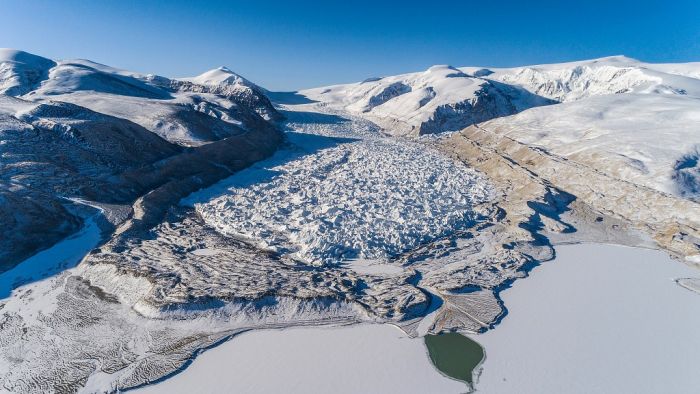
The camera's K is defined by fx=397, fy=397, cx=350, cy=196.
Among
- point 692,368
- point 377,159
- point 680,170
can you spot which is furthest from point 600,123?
point 692,368

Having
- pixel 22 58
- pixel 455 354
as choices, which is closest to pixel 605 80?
pixel 455 354

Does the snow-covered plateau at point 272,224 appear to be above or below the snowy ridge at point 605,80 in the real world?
below

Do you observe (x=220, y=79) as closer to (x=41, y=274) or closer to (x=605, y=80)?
(x=605, y=80)

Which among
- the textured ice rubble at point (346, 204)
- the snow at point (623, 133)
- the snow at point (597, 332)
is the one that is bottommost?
the snow at point (597, 332)

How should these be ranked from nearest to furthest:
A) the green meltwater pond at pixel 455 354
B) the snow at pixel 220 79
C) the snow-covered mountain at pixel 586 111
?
the green meltwater pond at pixel 455 354 < the snow-covered mountain at pixel 586 111 < the snow at pixel 220 79

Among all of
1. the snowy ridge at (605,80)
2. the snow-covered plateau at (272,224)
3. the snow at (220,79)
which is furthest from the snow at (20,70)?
the snowy ridge at (605,80)

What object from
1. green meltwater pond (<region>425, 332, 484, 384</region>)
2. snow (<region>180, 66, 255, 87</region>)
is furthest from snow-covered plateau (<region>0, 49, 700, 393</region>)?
snow (<region>180, 66, 255, 87</region>)

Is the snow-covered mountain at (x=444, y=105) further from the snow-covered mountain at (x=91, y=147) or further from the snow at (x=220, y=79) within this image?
the snow at (x=220, y=79)
